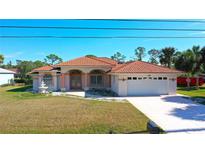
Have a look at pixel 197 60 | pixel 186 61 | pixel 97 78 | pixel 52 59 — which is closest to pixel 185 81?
pixel 186 61

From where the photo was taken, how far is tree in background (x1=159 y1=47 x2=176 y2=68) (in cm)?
3153

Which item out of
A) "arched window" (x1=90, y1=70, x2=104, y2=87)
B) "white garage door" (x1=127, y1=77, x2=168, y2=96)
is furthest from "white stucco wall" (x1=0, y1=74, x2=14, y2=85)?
"white garage door" (x1=127, y1=77, x2=168, y2=96)

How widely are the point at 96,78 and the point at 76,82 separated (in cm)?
270

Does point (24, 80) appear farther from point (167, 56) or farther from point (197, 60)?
point (197, 60)

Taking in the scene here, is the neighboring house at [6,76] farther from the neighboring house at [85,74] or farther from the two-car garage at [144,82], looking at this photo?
the two-car garage at [144,82]

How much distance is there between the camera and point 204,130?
7320mm

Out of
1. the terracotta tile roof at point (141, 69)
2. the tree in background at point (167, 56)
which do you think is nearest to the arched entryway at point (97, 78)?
the terracotta tile roof at point (141, 69)

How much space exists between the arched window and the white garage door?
6.53 m

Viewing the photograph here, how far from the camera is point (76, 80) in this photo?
2494cm
